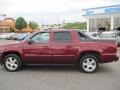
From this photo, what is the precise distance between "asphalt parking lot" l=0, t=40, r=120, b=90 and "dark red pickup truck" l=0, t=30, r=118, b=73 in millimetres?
404

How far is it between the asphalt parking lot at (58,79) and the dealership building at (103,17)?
1247 inches

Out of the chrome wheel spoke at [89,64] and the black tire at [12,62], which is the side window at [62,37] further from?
the black tire at [12,62]

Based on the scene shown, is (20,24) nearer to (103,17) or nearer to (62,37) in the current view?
(103,17)

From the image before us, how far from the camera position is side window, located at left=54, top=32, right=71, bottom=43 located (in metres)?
9.84

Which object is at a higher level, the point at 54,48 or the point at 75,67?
the point at 54,48

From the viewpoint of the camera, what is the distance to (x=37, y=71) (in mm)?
9961

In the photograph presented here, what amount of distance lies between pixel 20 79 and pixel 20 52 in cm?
163

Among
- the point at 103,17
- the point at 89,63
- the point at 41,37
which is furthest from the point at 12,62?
the point at 103,17

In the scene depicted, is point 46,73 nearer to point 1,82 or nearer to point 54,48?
point 54,48

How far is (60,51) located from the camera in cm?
969

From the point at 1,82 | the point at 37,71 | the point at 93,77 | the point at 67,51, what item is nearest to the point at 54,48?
the point at 67,51

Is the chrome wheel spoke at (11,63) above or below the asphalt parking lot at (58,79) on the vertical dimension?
above

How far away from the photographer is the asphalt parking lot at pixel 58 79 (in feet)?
24.4

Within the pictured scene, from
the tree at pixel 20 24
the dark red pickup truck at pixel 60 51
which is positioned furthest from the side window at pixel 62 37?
the tree at pixel 20 24
